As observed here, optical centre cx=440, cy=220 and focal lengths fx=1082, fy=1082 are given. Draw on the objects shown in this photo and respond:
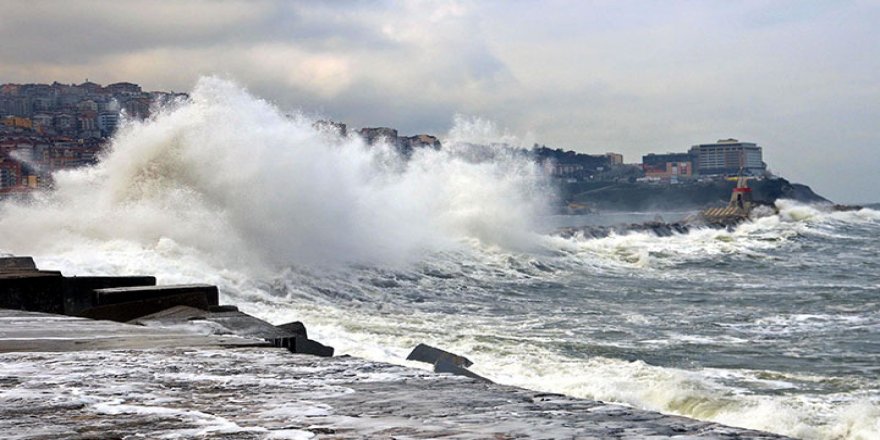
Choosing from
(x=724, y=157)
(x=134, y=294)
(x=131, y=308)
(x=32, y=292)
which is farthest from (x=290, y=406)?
(x=724, y=157)

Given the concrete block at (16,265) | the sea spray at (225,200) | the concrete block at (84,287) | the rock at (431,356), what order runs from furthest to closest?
the sea spray at (225,200)
the rock at (431,356)
the concrete block at (16,265)
the concrete block at (84,287)

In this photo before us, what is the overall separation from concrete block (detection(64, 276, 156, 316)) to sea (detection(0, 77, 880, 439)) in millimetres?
2414

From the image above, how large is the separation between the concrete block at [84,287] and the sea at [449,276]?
7.92 ft

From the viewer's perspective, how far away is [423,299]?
757 inches

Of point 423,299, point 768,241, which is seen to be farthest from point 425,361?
point 768,241

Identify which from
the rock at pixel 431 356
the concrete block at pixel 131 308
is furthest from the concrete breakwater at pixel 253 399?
the rock at pixel 431 356

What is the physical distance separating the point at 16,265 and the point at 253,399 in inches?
276

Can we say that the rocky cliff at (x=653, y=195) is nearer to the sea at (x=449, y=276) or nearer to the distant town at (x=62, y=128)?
the distant town at (x=62, y=128)

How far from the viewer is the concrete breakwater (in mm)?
2539

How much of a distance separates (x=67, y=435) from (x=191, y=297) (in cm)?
508

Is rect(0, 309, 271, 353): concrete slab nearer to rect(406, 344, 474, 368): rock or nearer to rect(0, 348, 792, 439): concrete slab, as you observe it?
rect(0, 348, 792, 439): concrete slab

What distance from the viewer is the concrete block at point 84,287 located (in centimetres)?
846

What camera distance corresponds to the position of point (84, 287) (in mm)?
8680

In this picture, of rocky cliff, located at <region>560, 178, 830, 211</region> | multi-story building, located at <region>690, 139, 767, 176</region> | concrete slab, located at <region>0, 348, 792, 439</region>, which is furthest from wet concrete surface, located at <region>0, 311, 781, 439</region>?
multi-story building, located at <region>690, 139, 767, 176</region>
